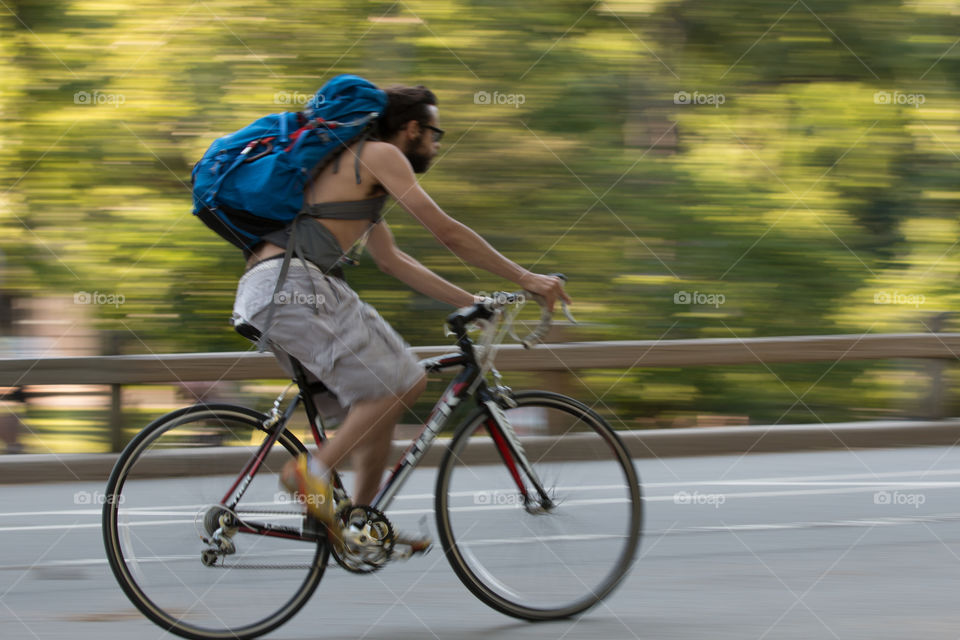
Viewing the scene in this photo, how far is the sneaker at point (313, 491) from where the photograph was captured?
12.2ft

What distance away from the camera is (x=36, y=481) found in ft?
20.3

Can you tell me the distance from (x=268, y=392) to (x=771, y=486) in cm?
286

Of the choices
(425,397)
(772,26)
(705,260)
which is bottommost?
(705,260)

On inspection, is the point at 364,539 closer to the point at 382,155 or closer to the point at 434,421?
the point at 434,421

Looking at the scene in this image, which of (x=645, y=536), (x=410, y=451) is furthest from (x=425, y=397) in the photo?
(x=645, y=536)

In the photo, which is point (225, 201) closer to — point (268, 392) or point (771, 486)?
point (268, 392)
